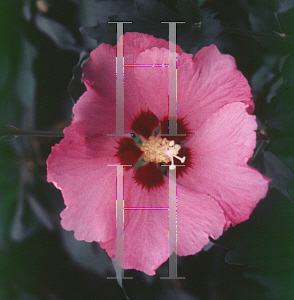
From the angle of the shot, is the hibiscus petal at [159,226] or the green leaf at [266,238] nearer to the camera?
the hibiscus petal at [159,226]

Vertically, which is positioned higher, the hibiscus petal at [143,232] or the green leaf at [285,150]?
the green leaf at [285,150]

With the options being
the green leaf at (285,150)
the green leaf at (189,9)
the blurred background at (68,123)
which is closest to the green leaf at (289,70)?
the blurred background at (68,123)

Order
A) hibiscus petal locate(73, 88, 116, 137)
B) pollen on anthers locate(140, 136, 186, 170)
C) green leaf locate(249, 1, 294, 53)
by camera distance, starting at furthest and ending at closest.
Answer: green leaf locate(249, 1, 294, 53)
pollen on anthers locate(140, 136, 186, 170)
hibiscus petal locate(73, 88, 116, 137)

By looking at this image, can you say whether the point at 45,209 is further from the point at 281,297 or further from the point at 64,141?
the point at 281,297

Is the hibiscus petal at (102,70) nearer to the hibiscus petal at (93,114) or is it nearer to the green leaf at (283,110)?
the hibiscus petal at (93,114)

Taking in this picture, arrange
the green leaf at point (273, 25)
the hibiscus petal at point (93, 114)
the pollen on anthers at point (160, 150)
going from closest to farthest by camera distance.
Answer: the hibiscus petal at point (93, 114) < the pollen on anthers at point (160, 150) < the green leaf at point (273, 25)

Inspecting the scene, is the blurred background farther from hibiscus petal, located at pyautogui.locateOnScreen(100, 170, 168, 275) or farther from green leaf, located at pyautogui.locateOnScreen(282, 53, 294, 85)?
hibiscus petal, located at pyautogui.locateOnScreen(100, 170, 168, 275)

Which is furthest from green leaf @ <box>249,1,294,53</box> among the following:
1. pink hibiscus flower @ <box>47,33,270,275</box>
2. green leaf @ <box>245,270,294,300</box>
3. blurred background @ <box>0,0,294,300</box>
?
green leaf @ <box>245,270,294,300</box>
